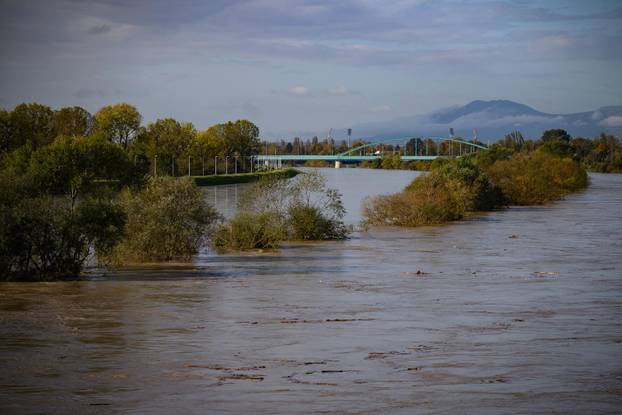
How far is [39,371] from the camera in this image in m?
13.1

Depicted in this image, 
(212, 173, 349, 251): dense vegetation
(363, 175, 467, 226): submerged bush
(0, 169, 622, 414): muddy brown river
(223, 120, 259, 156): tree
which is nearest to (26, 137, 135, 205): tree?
(212, 173, 349, 251): dense vegetation

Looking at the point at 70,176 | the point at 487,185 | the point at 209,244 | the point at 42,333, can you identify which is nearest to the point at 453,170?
the point at 487,185

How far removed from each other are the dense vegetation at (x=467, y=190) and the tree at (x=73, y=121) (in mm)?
45200

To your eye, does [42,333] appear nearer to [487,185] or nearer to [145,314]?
[145,314]

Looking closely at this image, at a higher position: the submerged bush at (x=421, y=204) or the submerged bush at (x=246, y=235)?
the submerged bush at (x=421, y=204)

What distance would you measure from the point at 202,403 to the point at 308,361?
3058mm

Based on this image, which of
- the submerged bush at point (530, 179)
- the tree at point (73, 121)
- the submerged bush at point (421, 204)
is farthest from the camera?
the tree at point (73, 121)

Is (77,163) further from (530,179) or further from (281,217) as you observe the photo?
(530,179)

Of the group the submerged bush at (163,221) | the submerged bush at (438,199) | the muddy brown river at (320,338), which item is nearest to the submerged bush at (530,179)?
the submerged bush at (438,199)

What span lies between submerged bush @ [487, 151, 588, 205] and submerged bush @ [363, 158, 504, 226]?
4661mm

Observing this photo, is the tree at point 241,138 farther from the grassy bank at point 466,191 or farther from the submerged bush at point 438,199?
the submerged bush at point 438,199

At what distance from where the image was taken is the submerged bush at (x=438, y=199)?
147 ft

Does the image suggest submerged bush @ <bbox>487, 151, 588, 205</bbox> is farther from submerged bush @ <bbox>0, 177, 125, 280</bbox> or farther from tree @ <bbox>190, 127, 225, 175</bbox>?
tree @ <bbox>190, 127, 225, 175</bbox>

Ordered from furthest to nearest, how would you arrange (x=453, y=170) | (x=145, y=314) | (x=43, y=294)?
(x=453, y=170), (x=43, y=294), (x=145, y=314)
